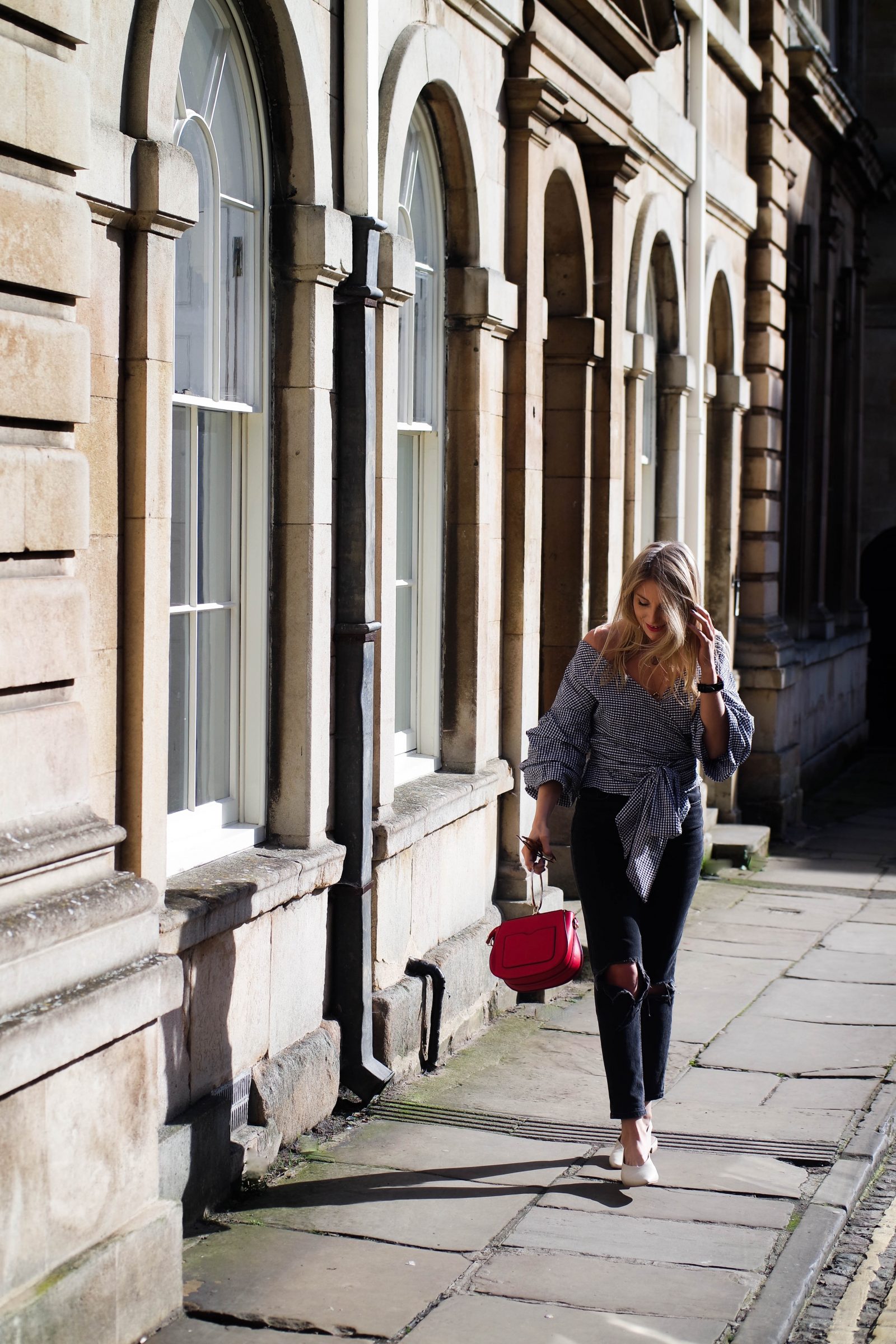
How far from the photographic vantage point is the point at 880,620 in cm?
2120

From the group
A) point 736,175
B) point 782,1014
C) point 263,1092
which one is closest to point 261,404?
point 263,1092

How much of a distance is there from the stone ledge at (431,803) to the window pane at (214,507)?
1149 millimetres

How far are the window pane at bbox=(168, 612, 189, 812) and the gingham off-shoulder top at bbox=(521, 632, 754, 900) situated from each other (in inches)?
40.8

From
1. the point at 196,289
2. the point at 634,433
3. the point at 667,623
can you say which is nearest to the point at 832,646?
the point at 634,433

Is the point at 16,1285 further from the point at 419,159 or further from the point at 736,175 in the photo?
A: the point at 736,175

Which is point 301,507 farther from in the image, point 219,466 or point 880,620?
point 880,620

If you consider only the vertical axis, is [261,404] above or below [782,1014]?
above

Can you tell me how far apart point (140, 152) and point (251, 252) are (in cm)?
108

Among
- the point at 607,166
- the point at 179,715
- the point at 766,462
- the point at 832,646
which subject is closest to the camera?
the point at 179,715

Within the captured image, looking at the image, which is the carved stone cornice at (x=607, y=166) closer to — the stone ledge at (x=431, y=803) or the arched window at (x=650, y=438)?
the arched window at (x=650, y=438)

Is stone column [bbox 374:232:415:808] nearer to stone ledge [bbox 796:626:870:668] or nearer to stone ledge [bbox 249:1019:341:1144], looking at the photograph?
stone ledge [bbox 249:1019:341:1144]

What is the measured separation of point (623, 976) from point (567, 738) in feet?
2.40

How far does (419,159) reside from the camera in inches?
283

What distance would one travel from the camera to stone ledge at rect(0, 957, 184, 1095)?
3.57 metres
